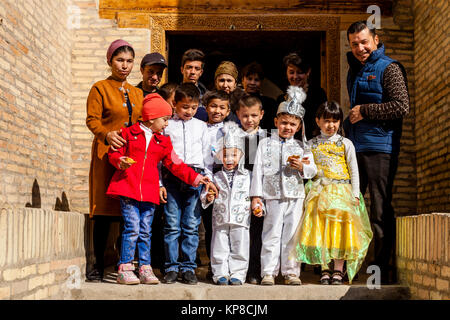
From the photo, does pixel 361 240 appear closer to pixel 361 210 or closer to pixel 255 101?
pixel 361 210

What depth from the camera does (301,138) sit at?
5.27 meters

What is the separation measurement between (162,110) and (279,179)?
111 centimetres

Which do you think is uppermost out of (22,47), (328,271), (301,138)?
(22,47)

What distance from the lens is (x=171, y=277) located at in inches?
177

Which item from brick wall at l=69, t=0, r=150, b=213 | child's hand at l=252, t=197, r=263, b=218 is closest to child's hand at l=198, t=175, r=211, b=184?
child's hand at l=252, t=197, r=263, b=218

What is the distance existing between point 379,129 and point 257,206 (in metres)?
1.21

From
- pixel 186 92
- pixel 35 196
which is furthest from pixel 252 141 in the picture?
pixel 35 196

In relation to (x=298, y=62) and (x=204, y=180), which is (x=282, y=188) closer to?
(x=204, y=180)

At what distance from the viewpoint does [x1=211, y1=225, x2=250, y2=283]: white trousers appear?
458 centimetres

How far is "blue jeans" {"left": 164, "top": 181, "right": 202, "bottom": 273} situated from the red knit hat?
22.5 inches

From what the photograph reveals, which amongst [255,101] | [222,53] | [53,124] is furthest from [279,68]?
[255,101]

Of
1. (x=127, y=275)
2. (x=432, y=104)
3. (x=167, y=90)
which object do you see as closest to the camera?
(x=127, y=275)

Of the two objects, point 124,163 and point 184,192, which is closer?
point 124,163

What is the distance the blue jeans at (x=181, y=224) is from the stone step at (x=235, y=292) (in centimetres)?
24
